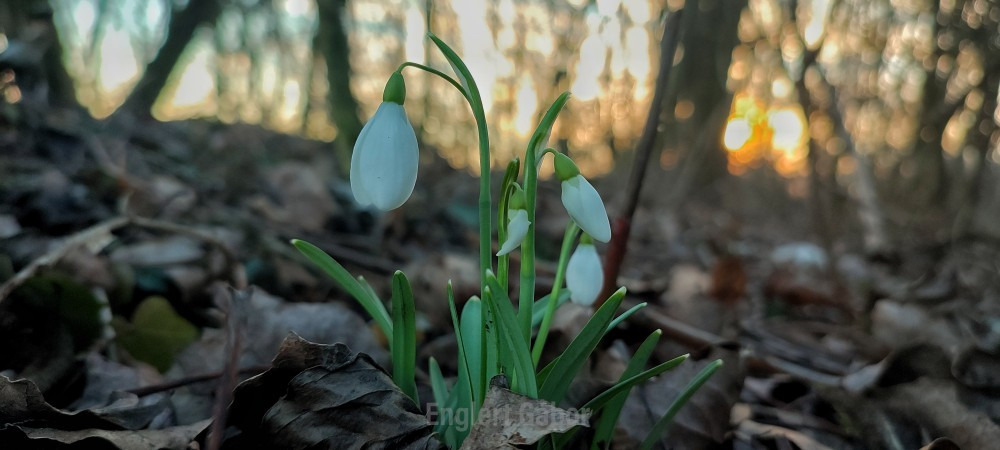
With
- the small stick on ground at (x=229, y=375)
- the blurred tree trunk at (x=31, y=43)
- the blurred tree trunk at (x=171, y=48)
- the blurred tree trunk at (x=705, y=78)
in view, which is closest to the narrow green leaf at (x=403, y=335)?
the small stick on ground at (x=229, y=375)

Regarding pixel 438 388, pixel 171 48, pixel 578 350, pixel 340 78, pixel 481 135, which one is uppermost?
pixel 481 135

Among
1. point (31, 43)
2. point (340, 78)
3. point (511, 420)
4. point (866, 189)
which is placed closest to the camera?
point (511, 420)

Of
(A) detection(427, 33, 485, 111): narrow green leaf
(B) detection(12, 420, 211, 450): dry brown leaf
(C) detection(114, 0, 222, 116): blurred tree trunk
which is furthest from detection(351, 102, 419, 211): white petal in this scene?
(C) detection(114, 0, 222, 116): blurred tree trunk

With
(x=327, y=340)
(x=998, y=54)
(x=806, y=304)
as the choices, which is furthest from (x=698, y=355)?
(x=998, y=54)

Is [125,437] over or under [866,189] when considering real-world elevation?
under

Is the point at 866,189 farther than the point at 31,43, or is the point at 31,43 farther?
the point at 866,189

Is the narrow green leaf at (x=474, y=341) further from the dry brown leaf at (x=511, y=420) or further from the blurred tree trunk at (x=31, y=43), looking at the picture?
the blurred tree trunk at (x=31, y=43)

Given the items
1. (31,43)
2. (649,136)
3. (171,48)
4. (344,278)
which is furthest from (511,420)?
(171,48)

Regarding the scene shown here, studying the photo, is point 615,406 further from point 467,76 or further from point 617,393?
point 467,76
